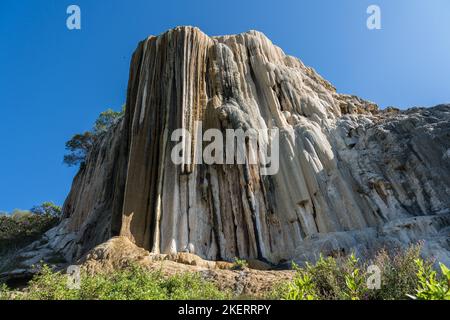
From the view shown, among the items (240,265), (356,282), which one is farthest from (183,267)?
(356,282)

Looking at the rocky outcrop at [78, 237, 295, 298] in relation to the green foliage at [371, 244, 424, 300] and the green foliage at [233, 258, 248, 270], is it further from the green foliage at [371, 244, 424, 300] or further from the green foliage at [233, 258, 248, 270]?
the green foliage at [371, 244, 424, 300]

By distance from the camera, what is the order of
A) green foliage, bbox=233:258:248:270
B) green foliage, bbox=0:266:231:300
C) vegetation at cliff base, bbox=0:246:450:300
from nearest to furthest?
Result: 1. vegetation at cliff base, bbox=0:246:450:300
2. green foliage, bbox=0:266:231:300
3. green foliage, bbox=233:258:248:270

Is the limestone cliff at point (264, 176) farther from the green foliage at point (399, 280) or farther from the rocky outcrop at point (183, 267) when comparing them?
the green foliage at point (399, 280)

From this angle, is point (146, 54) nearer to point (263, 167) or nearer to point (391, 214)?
point (263, 167)

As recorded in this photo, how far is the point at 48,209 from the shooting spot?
4366cm

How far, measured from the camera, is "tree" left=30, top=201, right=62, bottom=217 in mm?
43094

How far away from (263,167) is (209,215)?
Result: 14.0 ft

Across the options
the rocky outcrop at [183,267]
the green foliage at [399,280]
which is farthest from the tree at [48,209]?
the green foliage at [399,280]

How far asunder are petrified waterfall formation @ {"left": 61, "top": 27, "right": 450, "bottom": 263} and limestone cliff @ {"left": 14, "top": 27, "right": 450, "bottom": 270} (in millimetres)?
63

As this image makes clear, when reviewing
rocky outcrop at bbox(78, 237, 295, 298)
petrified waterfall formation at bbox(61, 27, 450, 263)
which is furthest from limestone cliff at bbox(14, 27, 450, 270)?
rocky outcrop at bbox(78, 237, 295, 298)

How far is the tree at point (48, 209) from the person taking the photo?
141 ft

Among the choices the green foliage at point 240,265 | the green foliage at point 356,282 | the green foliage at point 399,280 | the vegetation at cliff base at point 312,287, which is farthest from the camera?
the green foliage at point 240,265

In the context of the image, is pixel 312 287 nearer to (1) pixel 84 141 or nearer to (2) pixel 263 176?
(2) pixel 263 176

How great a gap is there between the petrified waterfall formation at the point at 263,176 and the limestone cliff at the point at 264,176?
0.21 feet
